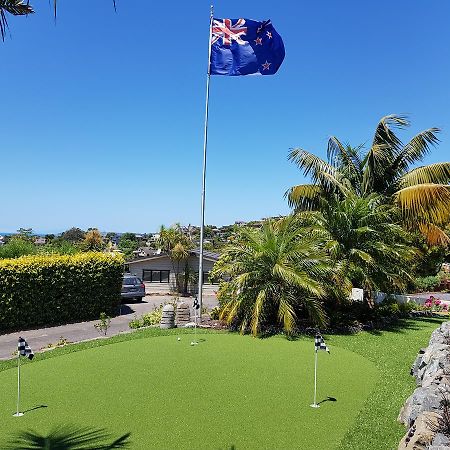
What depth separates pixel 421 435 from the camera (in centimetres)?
398

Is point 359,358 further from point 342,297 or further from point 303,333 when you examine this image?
point 342,297

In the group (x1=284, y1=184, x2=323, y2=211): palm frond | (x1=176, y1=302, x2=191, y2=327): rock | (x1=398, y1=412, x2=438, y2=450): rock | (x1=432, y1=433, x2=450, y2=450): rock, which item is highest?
(x1=284, y1=184, x2=323, y2=211): palm frond

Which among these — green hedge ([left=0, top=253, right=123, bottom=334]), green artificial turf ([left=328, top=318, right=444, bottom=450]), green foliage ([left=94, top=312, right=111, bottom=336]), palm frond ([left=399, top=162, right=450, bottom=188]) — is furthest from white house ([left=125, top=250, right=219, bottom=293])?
green artificial turf ([left=328, top=318, right=444, bottom=450])

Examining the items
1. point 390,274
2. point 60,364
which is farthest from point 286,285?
point 60,364

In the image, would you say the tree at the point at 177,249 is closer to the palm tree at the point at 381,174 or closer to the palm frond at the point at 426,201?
the palm tree at the point at 381,174

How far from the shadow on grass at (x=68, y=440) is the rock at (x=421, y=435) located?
3100mm

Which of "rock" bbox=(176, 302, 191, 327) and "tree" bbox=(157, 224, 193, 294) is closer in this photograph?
"rock" bbox=(176, 302, 191, 327)

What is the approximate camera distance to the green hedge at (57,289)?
1381 centimetres

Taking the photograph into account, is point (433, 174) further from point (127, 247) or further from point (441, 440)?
point (127, 247)

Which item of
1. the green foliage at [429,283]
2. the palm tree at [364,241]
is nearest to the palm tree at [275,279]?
the palm tree at [364,241]

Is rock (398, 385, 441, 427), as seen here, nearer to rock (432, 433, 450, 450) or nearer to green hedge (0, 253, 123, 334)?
rock (432, 433, 450, 450)

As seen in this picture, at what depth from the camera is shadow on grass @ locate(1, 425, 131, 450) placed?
4668 mm

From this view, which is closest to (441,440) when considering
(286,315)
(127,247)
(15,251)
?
(286,315)

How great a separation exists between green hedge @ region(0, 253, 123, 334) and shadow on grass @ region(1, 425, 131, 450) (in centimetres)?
996
